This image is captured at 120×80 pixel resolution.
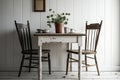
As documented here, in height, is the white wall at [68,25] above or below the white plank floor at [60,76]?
above

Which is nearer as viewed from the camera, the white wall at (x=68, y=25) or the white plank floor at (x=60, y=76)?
the white plank floor at (x=60, y=76)

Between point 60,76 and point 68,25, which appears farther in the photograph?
point 68,25

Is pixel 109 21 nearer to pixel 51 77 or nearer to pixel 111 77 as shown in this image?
pixel 111 77

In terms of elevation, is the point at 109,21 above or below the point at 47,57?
above

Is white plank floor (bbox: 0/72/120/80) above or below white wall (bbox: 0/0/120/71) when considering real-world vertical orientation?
below

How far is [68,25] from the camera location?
156 inches

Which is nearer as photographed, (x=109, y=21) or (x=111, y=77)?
(x=111, y=77)

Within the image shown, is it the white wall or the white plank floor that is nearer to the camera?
the white plank floor

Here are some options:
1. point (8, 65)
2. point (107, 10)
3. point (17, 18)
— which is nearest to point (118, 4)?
point (107, 10)

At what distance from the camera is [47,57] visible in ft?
12.1

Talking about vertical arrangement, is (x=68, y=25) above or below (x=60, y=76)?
above

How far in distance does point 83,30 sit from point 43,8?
89 centimetres

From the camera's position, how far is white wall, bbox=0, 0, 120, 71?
3.92 m

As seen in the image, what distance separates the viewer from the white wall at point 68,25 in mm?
3922
